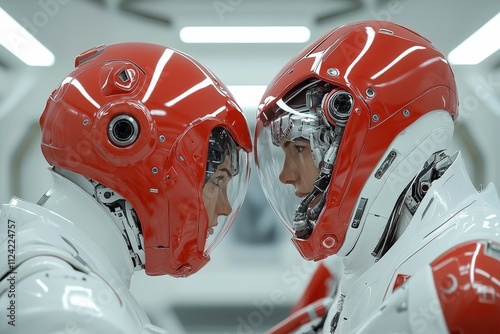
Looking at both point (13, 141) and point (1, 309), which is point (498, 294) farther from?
point (13, 141)

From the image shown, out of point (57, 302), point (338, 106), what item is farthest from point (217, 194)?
point (57, 302)

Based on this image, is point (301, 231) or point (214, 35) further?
point (214, 35)

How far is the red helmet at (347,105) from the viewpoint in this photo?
1.62 meters

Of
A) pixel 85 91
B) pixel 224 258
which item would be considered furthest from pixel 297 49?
pixel 85 91

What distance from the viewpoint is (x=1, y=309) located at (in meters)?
1.21

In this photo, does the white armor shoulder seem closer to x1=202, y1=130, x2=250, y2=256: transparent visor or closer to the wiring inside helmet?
x1=202, y1=130, x2=250, y2=256: transparent visor

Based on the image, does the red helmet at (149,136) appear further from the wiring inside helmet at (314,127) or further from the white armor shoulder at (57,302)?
the white armor shoulder at (57,302)

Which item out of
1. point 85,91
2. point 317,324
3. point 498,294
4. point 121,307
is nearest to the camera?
point 498,294

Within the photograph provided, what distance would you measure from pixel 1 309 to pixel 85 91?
573mm

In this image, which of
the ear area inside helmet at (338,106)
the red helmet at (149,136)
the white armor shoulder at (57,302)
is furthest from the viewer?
the ear area inside helmet at (338,106)

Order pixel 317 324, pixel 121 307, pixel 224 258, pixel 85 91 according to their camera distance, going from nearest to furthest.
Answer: pixel 121 307 < pixel 85 91 < pixel 317 324 < pixel 224 258

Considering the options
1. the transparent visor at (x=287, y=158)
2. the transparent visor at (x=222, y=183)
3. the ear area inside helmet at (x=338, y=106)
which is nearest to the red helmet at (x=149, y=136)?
the transparent visor at (x=222, y=183)

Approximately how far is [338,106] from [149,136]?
0.47 metres

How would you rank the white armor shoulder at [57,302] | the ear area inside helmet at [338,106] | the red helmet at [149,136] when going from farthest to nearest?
the ear area inside helmet at [338,106]
the red helmet at [149,136]
the white armor shoulder at [57,302]
